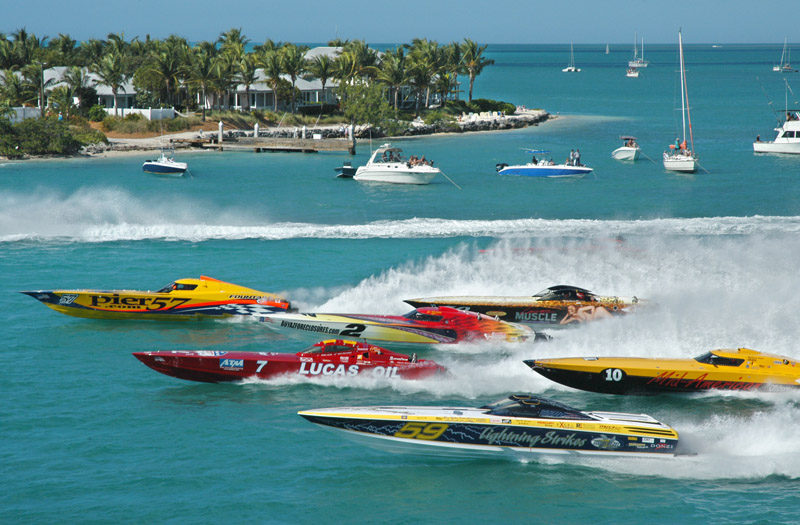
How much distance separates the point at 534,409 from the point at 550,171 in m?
54.4

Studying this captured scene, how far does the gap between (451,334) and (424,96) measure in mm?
95497

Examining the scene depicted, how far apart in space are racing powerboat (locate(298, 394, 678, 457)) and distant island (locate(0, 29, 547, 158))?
69.2 metres

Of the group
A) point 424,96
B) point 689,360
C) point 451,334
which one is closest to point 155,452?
point 451,334

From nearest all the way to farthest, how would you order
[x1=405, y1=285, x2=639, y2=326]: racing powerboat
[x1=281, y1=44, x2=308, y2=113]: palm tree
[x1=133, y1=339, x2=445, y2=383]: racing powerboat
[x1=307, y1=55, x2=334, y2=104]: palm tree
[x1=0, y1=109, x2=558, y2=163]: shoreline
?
[x1=133, y1=339, x2=445, y2=383]: racing powerboat < [x1=405, y1=285, x2=639, y2=326]: racing powerboat < [x1=0, y1=109, x2=558, y2=163]: shoreline < [x1=281, y1=44, x2=308, y2=113]: palm tree < [x1=307, y1=55, x2=334, y2=104]: palm tree

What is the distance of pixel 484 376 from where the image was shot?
83.3ft

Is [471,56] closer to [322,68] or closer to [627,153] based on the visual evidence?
[322,68]

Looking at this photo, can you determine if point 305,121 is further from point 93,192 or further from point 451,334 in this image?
point 451,334

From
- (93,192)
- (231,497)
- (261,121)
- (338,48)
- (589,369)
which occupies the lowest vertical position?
(231,497)

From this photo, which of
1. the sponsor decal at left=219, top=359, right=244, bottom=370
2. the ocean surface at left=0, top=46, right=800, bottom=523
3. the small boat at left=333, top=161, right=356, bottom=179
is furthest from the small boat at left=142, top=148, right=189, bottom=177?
the sponsor decal at left=219, top=359, right=244, bottom=370

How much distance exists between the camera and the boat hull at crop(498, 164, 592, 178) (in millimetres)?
72125

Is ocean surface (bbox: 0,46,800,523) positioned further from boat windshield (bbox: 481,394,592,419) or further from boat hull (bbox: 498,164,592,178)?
boat hull (bbox: 498,164,592,178)

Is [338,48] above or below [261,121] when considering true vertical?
above

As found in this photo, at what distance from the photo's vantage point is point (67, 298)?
31.8 m

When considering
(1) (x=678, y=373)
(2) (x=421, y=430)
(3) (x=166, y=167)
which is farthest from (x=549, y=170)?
(2) (x=421, y=430)
